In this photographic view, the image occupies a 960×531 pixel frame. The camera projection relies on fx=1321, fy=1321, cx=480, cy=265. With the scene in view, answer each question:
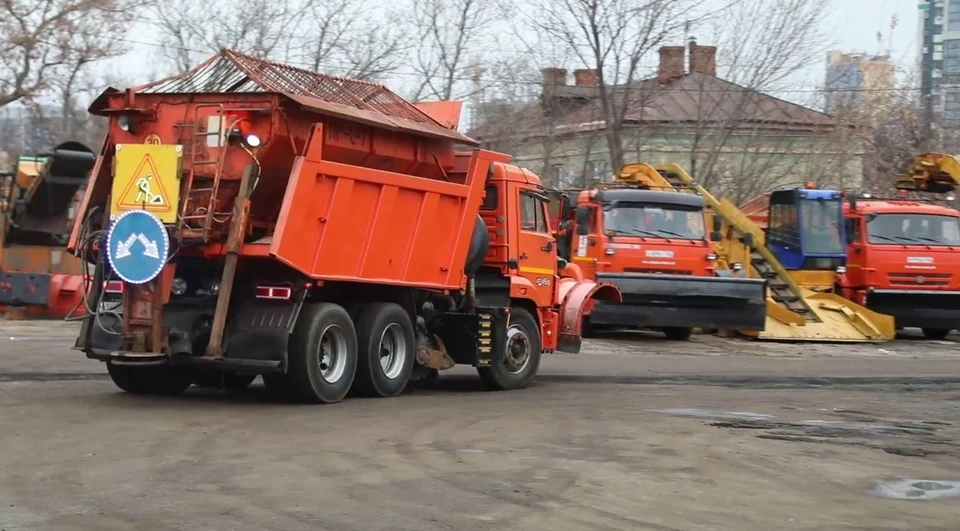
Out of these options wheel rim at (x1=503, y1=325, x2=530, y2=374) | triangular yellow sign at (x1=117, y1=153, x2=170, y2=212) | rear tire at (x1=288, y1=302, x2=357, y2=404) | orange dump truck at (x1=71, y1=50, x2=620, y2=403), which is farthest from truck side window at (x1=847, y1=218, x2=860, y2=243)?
triangular yellow sign at (x1=117, y1=153, x2=170, y2=212)

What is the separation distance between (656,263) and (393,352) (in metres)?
10.4

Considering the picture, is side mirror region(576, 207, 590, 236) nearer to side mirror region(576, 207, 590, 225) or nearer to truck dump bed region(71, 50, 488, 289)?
side mirror region(576, 207, 590, 225)

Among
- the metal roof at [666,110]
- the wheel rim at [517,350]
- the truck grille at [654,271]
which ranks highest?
the metal roof at [666,110]

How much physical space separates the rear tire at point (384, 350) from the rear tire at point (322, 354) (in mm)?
197

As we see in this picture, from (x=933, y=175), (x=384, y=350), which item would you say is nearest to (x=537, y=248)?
(x=384, y=350)

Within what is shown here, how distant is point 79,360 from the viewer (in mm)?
16844

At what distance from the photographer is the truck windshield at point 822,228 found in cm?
2709

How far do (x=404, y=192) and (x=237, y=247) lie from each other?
2.17m

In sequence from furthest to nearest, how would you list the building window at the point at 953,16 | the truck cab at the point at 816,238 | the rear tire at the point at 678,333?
the building window at the point at 953,16, the truck cab at the point at 816,238, the rear tire at the point at 678,333

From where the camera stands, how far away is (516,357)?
15.6 m

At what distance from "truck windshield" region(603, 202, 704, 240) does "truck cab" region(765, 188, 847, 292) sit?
14.2 feet

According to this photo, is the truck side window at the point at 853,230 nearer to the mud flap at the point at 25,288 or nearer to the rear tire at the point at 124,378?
the mud flap at the point at 25,288

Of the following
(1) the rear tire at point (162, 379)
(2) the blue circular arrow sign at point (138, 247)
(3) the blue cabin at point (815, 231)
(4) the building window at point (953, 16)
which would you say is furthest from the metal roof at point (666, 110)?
(4) the building window at point (953, 16)

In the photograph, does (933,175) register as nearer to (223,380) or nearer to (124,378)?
(223,380)
